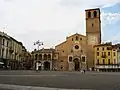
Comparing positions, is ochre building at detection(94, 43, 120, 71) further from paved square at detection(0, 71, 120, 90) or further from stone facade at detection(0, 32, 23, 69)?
paved square at detection(0, 71, 120, 90)

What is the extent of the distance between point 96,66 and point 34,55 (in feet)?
92.6

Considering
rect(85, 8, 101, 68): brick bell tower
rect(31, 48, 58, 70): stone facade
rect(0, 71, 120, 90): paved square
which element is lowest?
rect(0, 71, 120, 90): paved square

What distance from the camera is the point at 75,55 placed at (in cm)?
9419

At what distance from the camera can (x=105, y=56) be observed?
90.9 m

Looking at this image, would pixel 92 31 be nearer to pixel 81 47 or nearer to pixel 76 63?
pixel 81 47

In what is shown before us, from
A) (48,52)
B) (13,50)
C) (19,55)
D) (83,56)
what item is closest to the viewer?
(13,50)

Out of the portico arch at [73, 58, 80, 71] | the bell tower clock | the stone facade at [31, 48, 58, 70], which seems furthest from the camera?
the stone facade at [31, 48, 58, 70]

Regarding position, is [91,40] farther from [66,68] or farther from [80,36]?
[66,68]

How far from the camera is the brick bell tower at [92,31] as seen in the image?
305 ft

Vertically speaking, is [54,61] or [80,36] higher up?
[80,36]

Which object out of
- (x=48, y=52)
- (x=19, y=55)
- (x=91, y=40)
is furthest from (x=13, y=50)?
(x=91, y=40)

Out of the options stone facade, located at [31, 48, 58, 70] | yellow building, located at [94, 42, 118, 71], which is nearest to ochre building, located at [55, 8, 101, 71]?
yellow building, located at [94, 42, 118, 71]

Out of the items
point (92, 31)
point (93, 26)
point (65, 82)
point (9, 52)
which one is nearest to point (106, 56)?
point (92, 31)

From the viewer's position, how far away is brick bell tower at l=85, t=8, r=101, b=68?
9288cm
